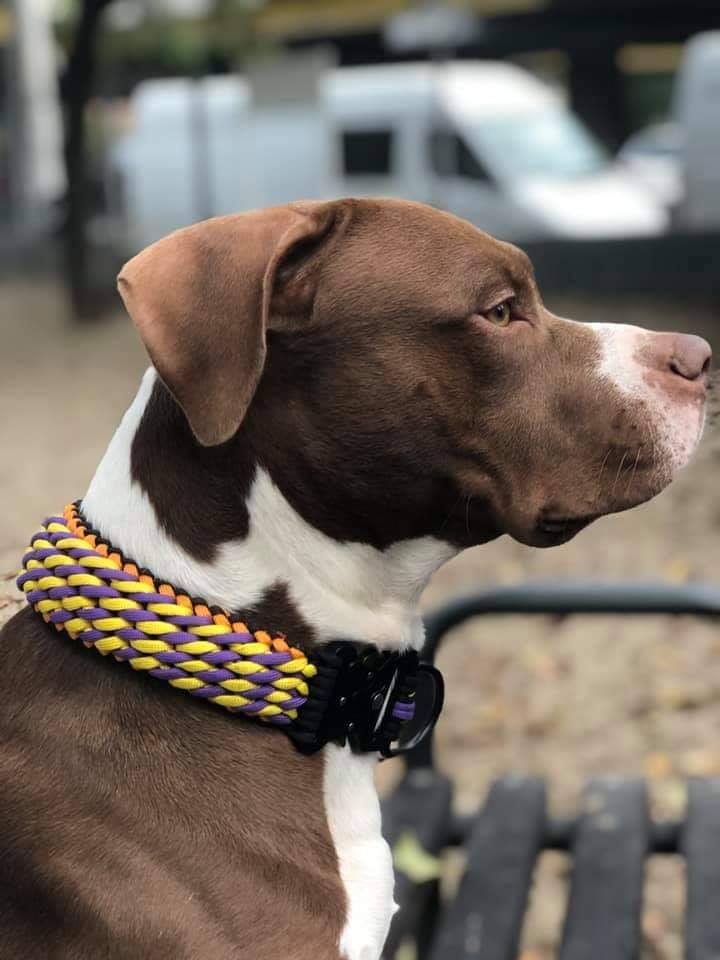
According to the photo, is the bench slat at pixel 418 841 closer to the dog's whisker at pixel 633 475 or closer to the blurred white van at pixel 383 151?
the dog's whisker at pixel 633 475

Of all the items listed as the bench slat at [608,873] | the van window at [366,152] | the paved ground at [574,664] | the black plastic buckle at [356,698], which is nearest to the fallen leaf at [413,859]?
the bench slat at [608,873]

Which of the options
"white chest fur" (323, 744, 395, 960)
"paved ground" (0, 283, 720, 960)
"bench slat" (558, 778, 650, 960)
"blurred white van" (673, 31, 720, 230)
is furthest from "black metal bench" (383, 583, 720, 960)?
"blurred white van" (673, 31, 720, 230)

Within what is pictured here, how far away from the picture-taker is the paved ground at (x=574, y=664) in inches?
120

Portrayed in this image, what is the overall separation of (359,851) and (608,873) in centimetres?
97

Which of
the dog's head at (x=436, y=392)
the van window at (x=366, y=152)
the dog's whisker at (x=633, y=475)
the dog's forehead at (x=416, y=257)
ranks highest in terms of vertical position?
the dog's forehead at (x=416, y=257)

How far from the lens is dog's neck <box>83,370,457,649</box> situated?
4.76ft

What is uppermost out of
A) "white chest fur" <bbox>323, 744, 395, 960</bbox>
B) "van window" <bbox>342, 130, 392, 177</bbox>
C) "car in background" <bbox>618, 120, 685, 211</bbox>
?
"white chest fur" <bbox>323, 744, 395, 960</bbox>

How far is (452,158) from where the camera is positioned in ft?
29.8

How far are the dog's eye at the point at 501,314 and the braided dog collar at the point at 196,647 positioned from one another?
0.39 meters

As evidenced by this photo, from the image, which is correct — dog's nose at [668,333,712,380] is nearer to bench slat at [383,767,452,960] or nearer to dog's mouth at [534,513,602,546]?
dog's mouth at [534,513,602,546]

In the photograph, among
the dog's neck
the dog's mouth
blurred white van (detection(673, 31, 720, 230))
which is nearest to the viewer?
the dog's neck

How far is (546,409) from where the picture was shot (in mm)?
1548

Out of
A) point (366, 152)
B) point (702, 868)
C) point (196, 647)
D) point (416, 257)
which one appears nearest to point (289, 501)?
point (196, 647)

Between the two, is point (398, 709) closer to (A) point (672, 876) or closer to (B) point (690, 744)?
(A) point (672, 876)
